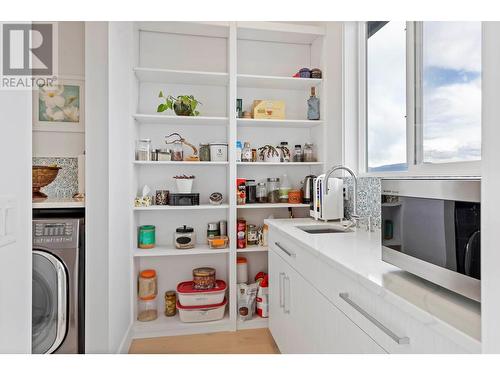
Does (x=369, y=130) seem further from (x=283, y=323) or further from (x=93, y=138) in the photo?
(x=93, y=138)

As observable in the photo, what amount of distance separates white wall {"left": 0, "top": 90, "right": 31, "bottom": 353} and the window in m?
1.86

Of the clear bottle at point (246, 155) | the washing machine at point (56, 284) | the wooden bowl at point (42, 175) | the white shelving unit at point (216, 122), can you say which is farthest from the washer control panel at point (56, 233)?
the clear bottle at point (246, 155)

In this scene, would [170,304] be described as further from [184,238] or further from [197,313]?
[184,238]

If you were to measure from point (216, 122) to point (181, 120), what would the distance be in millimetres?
289

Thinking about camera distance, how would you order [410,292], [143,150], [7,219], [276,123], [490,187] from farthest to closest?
[276,123] → [143,150] → [410,292] → [7,219] → [490,187]

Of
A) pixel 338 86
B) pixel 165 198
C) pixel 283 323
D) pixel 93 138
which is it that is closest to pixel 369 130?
pixel 338 86

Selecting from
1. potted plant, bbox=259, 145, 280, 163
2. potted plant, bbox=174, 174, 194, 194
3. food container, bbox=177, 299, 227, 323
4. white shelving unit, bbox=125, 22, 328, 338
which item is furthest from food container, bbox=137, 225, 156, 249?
potted plant, bbox=259, 145, 280, 163

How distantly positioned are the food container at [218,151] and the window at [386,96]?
110cm

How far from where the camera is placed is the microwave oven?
0.68 m

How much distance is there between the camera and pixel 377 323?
2.83ft

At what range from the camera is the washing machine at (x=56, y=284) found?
1640 millimetres

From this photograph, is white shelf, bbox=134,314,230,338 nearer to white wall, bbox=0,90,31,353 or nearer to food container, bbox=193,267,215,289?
food container, bbox=193,267,215,289

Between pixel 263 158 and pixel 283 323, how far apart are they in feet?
4.21

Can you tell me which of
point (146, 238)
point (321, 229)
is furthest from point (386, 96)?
point (146, 238)
